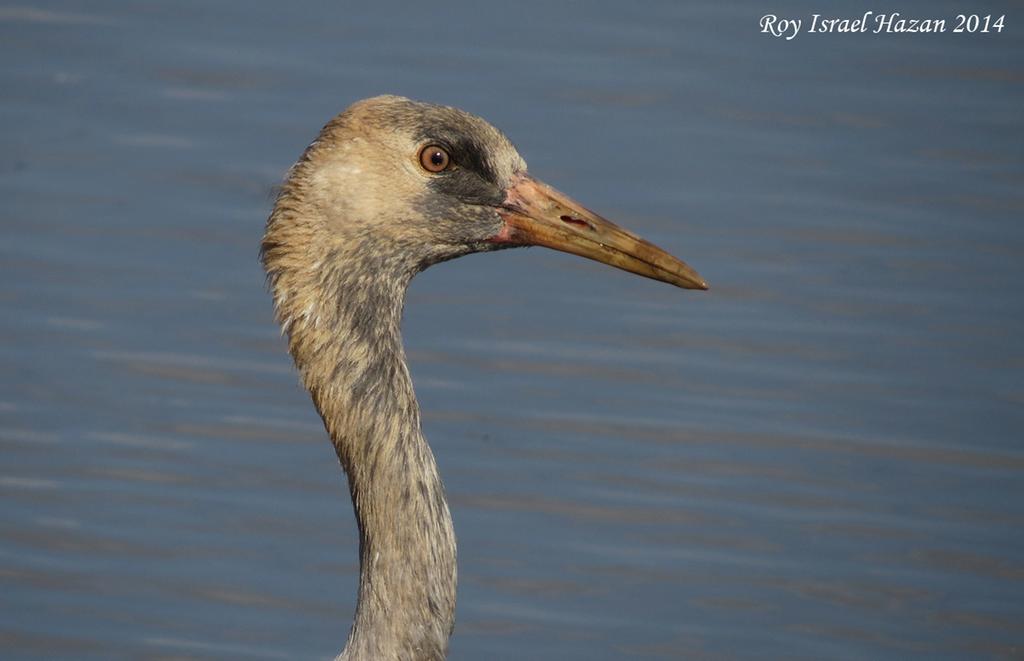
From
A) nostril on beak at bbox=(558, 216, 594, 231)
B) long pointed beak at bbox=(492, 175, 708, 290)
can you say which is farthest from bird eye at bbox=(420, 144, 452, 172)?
nostril on beak at bbox=(558, 216, 594, 231)

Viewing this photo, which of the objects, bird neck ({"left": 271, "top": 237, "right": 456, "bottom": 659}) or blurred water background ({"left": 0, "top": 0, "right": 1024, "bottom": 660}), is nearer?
bird neck ({"left": 271, "top": 237, "right": 456, "bottom": 659})

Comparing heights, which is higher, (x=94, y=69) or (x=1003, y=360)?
(x=94, y=69)

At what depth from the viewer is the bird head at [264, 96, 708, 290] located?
6.35m

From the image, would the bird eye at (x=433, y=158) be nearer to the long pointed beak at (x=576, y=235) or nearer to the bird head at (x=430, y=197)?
the bird head at (x=430, y=197)

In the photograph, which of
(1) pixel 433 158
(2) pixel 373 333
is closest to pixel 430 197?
(1) pixel 433 158

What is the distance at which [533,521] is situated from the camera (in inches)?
369

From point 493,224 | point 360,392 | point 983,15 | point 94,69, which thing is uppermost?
point 983,15

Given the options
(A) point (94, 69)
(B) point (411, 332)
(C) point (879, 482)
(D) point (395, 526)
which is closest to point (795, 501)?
(C) point (879, 482)

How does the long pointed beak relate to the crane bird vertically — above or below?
above

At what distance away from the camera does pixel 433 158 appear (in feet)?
21.7

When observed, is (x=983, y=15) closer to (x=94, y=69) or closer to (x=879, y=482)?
(x=879, y=482)

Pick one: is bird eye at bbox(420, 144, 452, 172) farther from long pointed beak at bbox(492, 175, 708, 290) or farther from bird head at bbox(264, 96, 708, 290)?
long pointed beak at bbox(492, 175, 708, 290)

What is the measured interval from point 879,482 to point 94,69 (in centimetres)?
502

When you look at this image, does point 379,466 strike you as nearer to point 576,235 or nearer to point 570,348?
point 576,235
